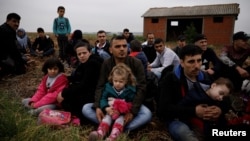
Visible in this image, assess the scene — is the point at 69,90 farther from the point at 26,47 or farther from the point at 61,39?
the point at 26,47

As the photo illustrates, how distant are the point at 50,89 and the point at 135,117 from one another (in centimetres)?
174

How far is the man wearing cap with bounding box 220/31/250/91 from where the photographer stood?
5.12m

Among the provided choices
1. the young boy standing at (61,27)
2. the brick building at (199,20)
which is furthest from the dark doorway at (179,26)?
the young boy standing at (61,27)

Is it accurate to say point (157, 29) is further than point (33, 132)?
Yes

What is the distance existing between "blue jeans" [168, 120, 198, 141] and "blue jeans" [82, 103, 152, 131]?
44cm

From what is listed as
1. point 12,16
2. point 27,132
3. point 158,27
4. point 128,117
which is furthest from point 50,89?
point 158,27

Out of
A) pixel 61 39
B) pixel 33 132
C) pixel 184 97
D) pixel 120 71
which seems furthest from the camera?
pixel 61 39

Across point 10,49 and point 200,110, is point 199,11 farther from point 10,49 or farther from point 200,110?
point 200,110

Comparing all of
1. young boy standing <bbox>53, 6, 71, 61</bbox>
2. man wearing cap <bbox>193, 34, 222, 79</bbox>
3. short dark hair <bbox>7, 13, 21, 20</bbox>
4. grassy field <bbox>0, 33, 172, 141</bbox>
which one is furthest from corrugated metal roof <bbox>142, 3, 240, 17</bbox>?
grassy field <bbox>0, 33, 172, 141</bbox>

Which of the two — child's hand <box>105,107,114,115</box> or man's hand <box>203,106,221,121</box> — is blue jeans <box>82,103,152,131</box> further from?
man's hand <box>203,106,221,121</box>

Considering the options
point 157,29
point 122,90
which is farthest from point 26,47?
point 157,29

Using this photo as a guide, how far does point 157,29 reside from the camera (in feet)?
84.3

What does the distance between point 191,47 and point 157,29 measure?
23232 mm

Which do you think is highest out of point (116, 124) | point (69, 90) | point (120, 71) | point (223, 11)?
point (223, 11)
